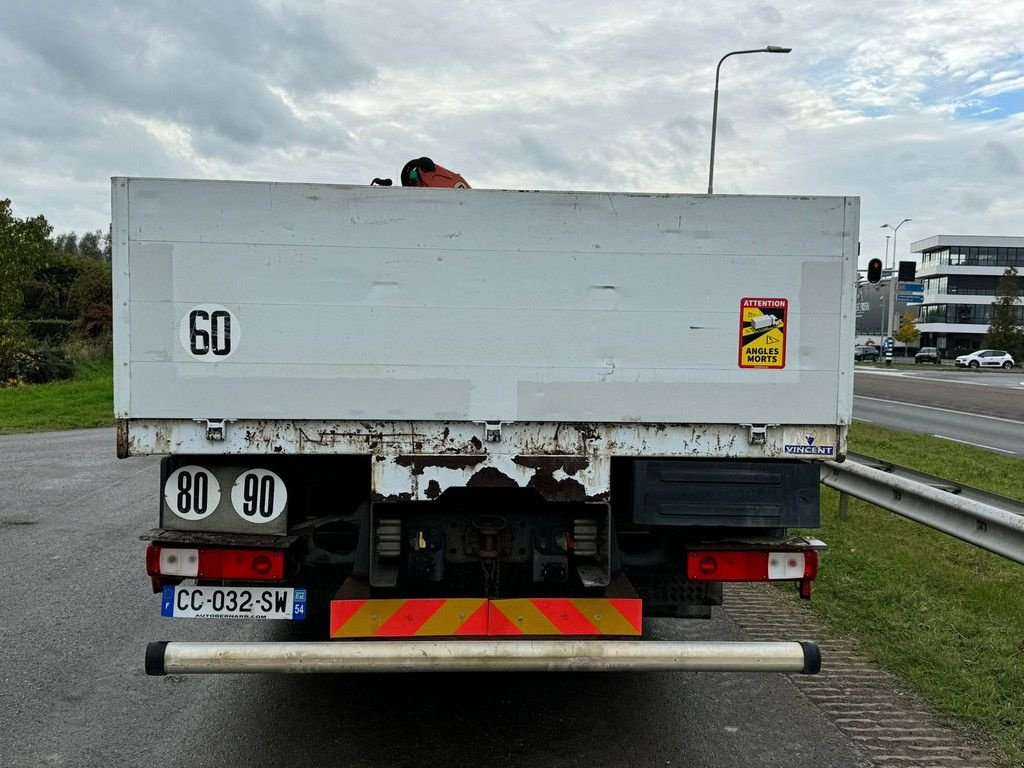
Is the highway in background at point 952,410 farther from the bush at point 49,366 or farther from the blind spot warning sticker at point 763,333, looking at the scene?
the bush at point 49,366

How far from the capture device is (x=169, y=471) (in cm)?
391

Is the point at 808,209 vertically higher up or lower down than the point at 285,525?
higher up

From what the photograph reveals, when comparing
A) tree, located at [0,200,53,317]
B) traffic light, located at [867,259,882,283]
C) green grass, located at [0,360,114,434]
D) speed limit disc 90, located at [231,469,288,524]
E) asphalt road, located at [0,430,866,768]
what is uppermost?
tree, located at [0,200,53,317]

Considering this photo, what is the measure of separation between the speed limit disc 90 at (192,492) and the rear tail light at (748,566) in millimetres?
2195

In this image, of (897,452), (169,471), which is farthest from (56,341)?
(169,471)

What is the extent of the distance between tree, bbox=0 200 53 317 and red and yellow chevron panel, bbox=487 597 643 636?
28.1 meters

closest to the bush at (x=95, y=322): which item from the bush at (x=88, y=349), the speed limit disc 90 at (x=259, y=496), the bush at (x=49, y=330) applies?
the bush at (x=49, y=330)

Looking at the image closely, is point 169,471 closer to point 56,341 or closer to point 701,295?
point 701,295

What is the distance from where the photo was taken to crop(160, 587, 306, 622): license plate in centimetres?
401

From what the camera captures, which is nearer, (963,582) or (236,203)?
(236,203)

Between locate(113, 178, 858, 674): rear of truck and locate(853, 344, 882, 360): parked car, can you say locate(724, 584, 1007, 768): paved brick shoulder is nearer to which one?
locate(113, 178, 858, 674): rear of truck

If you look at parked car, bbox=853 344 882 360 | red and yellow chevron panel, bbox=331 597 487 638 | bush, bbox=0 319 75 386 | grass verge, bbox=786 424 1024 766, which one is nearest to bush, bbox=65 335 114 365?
bush, bbox=0 319 75 386

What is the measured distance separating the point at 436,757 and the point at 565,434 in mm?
1552

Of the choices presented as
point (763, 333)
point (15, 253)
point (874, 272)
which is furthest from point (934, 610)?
point (15, 253)
